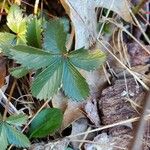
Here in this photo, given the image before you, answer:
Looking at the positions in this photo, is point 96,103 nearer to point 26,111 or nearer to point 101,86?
point 101,86

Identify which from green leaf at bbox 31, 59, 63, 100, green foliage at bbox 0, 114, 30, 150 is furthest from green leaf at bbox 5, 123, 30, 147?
green leaf at bbox 31, 59, 63, 100

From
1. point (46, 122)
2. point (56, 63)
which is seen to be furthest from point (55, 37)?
point (46, 122)

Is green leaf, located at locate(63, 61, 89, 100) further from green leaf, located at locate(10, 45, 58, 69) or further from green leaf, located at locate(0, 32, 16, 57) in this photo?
green leaf, located at locate(0, 32, 16, 57)

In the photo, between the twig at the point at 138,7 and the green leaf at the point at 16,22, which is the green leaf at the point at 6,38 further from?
the twig at the point at 138,7

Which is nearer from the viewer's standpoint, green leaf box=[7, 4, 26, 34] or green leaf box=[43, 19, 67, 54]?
green leaf box=[43, 19, 67, 54]

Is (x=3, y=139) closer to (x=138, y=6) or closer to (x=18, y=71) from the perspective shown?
(x=18, y=71)
